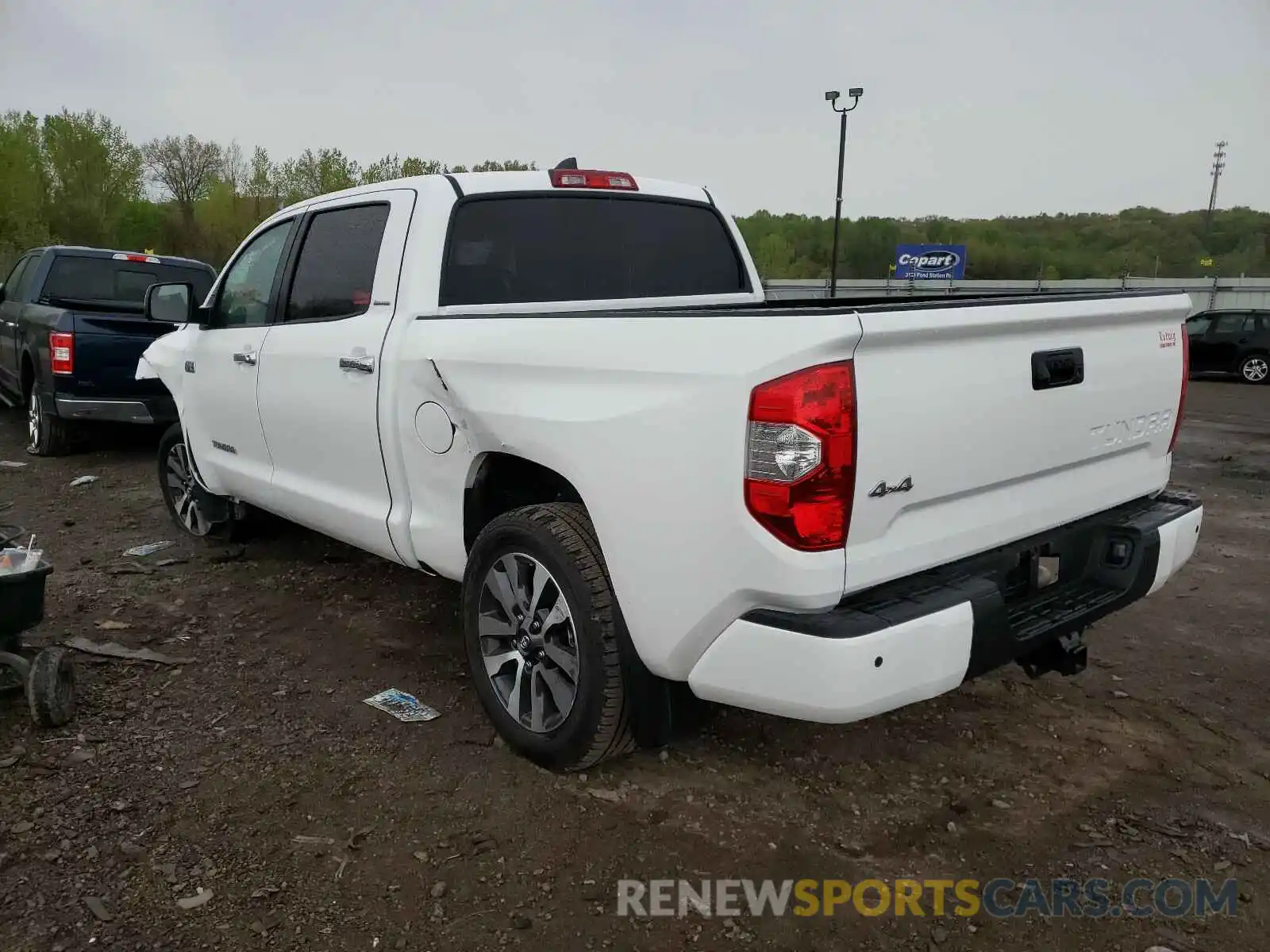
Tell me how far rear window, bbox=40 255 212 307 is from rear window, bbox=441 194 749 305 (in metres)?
5.82

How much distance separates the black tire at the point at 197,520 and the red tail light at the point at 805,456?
164 inches

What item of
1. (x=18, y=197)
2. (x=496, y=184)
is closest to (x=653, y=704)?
(x=496, y=184)

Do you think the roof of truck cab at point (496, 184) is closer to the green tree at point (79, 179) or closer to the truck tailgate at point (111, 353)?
the truck tailgate at point (111, 353)

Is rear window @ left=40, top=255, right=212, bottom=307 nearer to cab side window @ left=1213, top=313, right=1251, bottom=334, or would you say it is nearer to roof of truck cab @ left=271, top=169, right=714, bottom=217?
roof of truck cab @ left=271, top=169, right=714, bottom=217

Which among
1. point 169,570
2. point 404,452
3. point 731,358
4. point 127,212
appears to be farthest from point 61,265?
point 127,212

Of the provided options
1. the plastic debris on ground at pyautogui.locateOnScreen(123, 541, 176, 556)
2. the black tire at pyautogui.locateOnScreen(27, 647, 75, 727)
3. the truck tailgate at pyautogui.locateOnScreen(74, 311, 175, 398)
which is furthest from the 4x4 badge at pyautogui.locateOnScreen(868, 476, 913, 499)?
the truck tailgate at pyautogui.locateOnScreen(74, 311, 175, 398)

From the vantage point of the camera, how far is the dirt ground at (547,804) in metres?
2.40

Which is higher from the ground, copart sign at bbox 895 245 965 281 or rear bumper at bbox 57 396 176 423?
copart sign at bbox 895 245 965 281

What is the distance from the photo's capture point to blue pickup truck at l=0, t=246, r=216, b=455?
25.6ft

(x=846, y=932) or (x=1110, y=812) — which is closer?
(x=846, y=932)

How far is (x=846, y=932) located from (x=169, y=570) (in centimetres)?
429

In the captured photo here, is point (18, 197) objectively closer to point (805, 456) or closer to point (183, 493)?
point (183, 493)

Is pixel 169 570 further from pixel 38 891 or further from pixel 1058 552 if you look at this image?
pixel 1058 552

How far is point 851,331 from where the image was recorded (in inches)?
84.7
